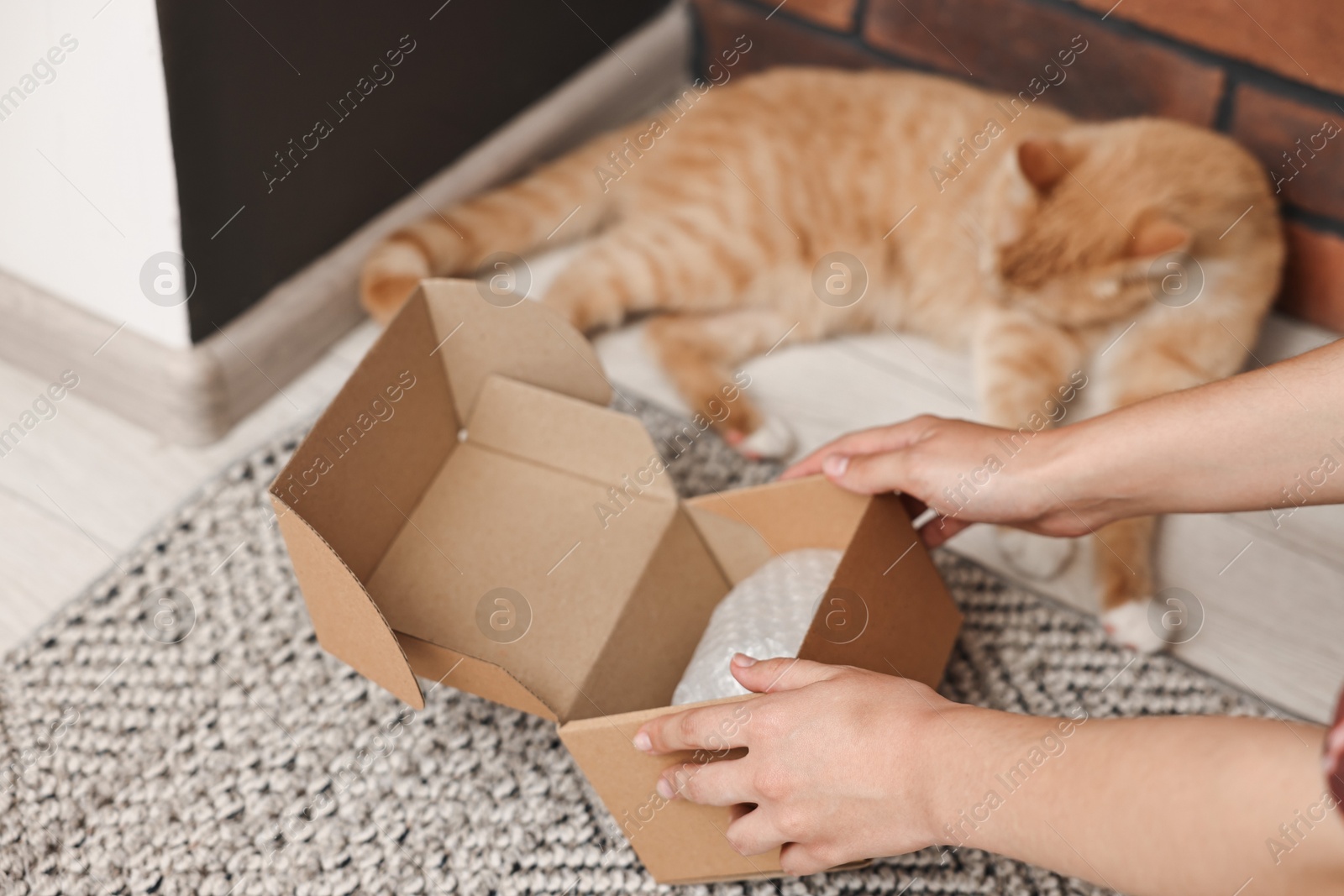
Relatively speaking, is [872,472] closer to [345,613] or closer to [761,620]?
[761,620]

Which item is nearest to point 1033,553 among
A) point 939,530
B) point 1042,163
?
point 939,530

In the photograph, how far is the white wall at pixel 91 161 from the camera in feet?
3.36

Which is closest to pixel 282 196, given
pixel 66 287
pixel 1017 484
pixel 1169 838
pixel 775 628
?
pixel 66 287

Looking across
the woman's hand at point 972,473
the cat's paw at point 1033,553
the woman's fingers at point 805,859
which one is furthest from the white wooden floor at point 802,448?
the woman's fingers at point 805,859

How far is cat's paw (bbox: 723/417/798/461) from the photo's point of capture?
1298 mm

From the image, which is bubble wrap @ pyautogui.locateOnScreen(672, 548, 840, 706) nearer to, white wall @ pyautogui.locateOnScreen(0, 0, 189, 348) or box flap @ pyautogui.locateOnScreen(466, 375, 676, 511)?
box flap @ pyautogui.locateOnScreen(466, 375, 676, 511)

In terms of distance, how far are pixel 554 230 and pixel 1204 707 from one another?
976 mm

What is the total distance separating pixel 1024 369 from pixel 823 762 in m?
0.81

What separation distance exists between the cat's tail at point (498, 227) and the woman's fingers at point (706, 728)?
71 centimetres

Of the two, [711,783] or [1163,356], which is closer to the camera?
[711,783]

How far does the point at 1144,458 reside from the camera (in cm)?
87

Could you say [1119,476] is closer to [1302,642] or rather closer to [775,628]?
[775,628]

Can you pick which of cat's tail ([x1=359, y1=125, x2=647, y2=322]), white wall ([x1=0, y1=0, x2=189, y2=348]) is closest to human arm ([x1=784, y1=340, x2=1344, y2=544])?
cat's tail ([x1=359, y1=125, x2=647, y2=322])

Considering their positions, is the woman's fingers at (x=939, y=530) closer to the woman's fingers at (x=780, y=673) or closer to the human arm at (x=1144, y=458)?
the human arm at (x=1144, y=458)
